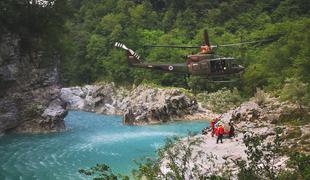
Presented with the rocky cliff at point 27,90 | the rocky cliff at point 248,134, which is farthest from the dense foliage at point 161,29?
the rocky cliff at point 248,134

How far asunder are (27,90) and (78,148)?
16915 mm

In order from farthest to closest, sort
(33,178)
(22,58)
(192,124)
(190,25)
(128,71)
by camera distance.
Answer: (190,25), (128,71), (192,124), (22,58), (33,178)

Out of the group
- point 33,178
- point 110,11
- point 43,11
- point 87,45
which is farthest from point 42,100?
point 110,11

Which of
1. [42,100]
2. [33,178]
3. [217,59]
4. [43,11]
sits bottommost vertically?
[33,178]

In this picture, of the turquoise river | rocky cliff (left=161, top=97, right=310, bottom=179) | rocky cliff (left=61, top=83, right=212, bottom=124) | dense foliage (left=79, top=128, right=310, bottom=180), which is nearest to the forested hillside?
rocky cliff (left=61, top=83, right=212, bottom=124)

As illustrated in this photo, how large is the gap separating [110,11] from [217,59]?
106971 millimetres

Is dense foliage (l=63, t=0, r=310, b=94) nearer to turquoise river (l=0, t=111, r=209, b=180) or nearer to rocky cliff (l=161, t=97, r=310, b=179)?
turquoise river (l=0, t=111, r=209, b=180)

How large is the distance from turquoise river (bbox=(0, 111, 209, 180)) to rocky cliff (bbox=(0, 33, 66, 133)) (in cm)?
272

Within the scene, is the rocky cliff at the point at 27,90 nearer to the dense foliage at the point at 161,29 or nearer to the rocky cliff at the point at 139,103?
the rocky cliff at the point at 139,103

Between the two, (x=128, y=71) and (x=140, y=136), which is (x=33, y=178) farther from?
(x=128, y=71)

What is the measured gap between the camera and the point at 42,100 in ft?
193

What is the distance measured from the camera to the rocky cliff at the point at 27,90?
53906 mm

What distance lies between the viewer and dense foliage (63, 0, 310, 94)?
92.3 metres

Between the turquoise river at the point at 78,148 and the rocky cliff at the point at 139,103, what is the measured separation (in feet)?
14.3
